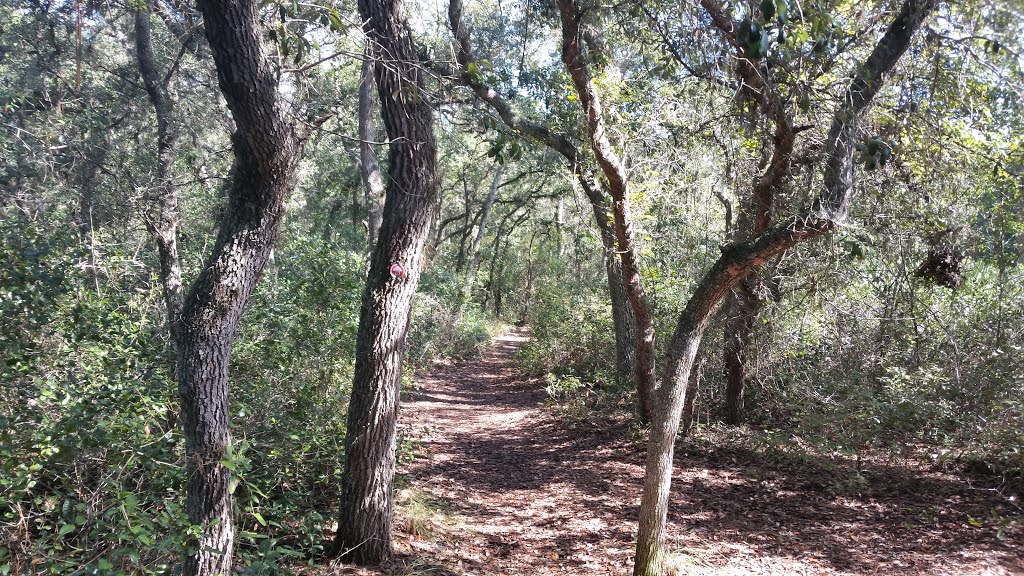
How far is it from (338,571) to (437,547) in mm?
1116

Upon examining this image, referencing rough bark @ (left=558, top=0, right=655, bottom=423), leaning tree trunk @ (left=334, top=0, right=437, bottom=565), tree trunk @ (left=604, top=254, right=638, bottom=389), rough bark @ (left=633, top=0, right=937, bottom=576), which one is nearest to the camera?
rough bark @ (left=633, top=0, right=937, bottom=576)

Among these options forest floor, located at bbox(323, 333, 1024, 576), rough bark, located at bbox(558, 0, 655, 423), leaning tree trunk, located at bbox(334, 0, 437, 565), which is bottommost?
forest floor, located at bbox(323, 333, 1024, 576)

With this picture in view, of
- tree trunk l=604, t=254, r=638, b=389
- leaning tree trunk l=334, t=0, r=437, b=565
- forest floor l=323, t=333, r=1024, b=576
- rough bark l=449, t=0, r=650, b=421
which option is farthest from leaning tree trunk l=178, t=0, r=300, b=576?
tree trunk l=604, t=254, r=638, b=389

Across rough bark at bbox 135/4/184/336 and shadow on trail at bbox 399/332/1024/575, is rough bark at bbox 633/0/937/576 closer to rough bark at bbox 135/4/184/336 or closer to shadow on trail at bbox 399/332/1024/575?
shadow on trail at bbox 399/332/1024/575

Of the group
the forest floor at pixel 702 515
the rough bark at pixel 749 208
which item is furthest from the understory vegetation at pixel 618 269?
the forest floor at pixel 702 515

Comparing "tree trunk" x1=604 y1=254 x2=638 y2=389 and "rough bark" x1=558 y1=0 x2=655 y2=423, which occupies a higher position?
"rough bark" x1=558 y1=0 x2=655 y2=423

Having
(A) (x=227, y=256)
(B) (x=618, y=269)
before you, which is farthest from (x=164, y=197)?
(B) (x=618, y=269)

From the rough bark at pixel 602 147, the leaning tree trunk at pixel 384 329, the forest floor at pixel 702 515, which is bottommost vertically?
the forest floor at pixel 702 515

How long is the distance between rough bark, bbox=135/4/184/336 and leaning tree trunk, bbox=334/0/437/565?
2.94m

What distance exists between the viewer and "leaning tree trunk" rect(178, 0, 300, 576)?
307 cm

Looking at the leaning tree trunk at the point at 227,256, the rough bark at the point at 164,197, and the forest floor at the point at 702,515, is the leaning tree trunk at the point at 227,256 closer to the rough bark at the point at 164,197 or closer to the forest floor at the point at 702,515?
the forest floor at the point at 702,515

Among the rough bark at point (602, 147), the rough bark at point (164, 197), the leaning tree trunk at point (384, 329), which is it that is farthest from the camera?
the rough bark at point (164, 197)

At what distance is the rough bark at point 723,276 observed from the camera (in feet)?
13.3

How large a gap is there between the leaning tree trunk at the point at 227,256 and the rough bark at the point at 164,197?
327cm
